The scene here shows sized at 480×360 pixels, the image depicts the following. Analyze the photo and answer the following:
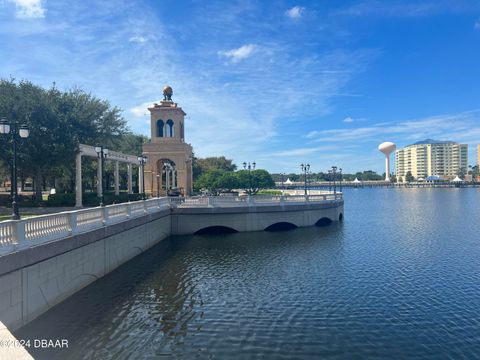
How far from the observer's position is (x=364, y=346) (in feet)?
37.0

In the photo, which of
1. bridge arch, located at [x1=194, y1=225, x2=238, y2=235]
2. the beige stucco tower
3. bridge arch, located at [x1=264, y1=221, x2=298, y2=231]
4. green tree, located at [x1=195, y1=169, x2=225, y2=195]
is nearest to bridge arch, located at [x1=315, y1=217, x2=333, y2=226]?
bridge arch, located at [x1=264, y1=221, x2=298, y2=231]

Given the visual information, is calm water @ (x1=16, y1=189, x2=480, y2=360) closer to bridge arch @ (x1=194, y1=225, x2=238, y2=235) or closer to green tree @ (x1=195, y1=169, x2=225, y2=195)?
bridge arch @ (x1=194, y1=225, x2=238, y2=235)

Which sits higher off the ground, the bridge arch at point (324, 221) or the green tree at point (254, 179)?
the green tree at point (254, 179)

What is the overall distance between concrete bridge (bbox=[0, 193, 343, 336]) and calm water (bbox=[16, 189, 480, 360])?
81 centimetres

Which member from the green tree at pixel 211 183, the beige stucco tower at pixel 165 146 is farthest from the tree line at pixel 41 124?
the green tree at pixel 211 183

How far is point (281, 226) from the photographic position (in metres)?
38.3

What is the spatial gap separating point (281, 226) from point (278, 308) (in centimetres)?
2412

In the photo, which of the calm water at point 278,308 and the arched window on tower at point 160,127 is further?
the arched window on tower at point 160,127

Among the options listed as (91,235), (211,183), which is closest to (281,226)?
(91,235)

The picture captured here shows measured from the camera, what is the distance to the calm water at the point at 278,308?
11.1m

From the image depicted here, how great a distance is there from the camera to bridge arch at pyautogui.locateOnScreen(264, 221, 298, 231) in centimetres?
3681

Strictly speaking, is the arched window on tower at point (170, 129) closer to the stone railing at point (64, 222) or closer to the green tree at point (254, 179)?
the stone railing at point (64, 222)

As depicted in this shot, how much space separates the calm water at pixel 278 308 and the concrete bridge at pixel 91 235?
2.65ft

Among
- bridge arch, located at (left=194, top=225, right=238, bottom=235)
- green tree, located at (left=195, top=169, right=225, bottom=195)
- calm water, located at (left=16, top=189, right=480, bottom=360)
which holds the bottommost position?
calm water, located at (left=16, top=189, right=480, bottom=360)
